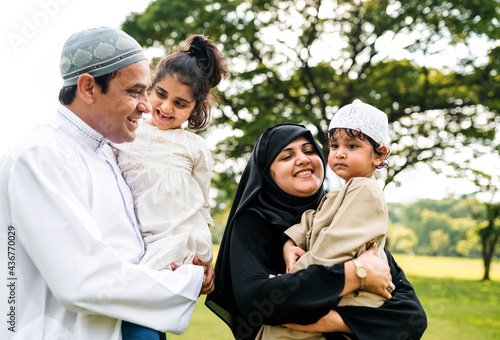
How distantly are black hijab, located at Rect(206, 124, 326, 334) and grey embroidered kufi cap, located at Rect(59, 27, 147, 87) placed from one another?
93 cm

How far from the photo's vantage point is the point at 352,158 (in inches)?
92.9

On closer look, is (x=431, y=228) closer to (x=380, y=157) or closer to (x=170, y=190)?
(x=380, y=157)

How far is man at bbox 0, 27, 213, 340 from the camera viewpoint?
5.73ft

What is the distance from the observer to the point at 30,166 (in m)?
1.78

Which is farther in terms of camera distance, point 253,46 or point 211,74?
point 253,46

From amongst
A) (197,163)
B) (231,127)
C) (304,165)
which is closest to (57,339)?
(197,163)

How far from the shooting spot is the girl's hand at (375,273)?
2020mm

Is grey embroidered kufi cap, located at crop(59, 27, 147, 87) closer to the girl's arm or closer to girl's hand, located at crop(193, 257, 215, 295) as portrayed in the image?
→ the girl's arm

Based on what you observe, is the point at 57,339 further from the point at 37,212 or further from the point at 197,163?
the point at 197,163

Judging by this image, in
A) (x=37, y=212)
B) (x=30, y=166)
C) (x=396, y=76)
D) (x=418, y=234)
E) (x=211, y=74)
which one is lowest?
(x=418, y=234)

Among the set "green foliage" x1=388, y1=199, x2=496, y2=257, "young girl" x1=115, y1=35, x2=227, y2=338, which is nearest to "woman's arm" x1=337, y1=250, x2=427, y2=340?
"young girl" x1=115, y1=35, x2=227, y2=338

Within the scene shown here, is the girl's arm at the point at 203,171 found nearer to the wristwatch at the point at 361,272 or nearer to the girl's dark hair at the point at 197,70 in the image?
the girl's dark hair at the point at 197,70

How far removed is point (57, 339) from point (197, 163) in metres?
1.30

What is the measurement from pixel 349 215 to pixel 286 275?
0.42 metres
